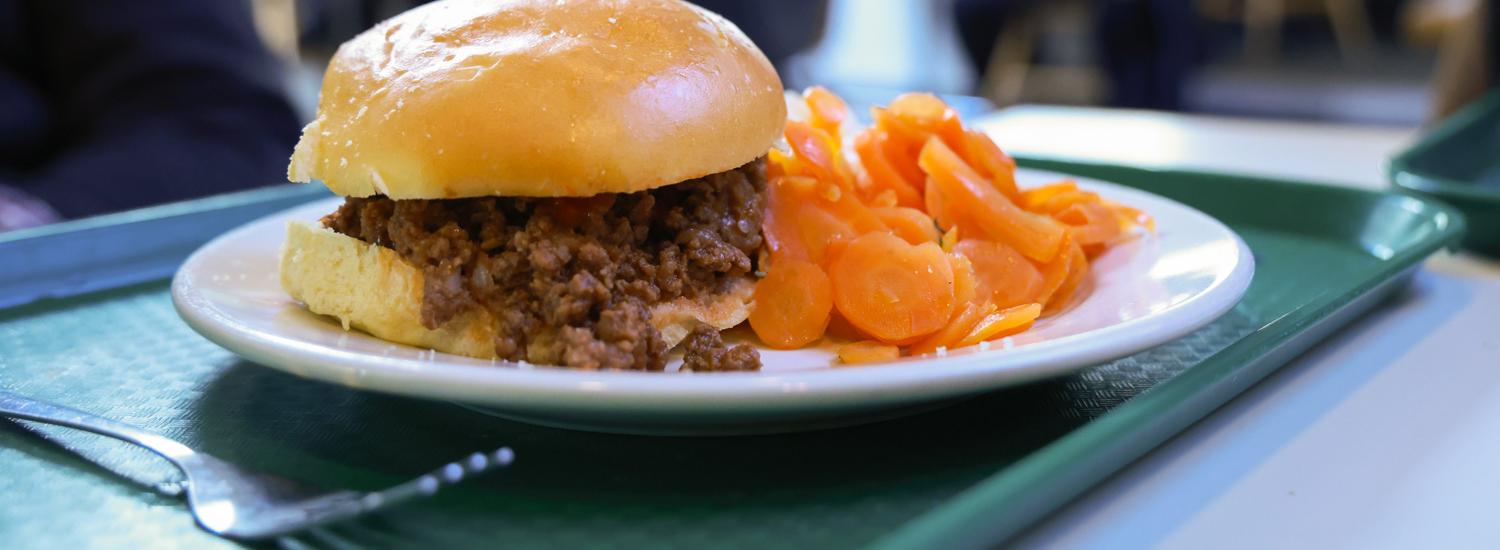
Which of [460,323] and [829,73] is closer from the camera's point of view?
[460,323]

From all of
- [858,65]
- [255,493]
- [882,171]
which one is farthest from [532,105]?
[858,65]

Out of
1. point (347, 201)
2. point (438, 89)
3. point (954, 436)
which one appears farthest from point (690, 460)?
point (347, 201)

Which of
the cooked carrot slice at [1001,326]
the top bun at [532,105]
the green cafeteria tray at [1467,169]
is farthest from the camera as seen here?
the green cafeteria tray at [1467,169]

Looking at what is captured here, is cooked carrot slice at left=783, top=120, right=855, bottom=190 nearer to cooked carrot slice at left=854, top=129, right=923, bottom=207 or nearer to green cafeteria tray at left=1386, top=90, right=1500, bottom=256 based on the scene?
cooked carrot slice at left=854, top=129, right=923, bottom=207

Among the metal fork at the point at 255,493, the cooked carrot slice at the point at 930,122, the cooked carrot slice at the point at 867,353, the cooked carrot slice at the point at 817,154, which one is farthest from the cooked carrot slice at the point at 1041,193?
the metal fork at the point at 255,493

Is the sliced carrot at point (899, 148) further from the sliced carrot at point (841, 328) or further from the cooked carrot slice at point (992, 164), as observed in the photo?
the sliced carrot at point (841, 328)

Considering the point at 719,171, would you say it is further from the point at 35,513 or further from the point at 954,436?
the point at 35,513
